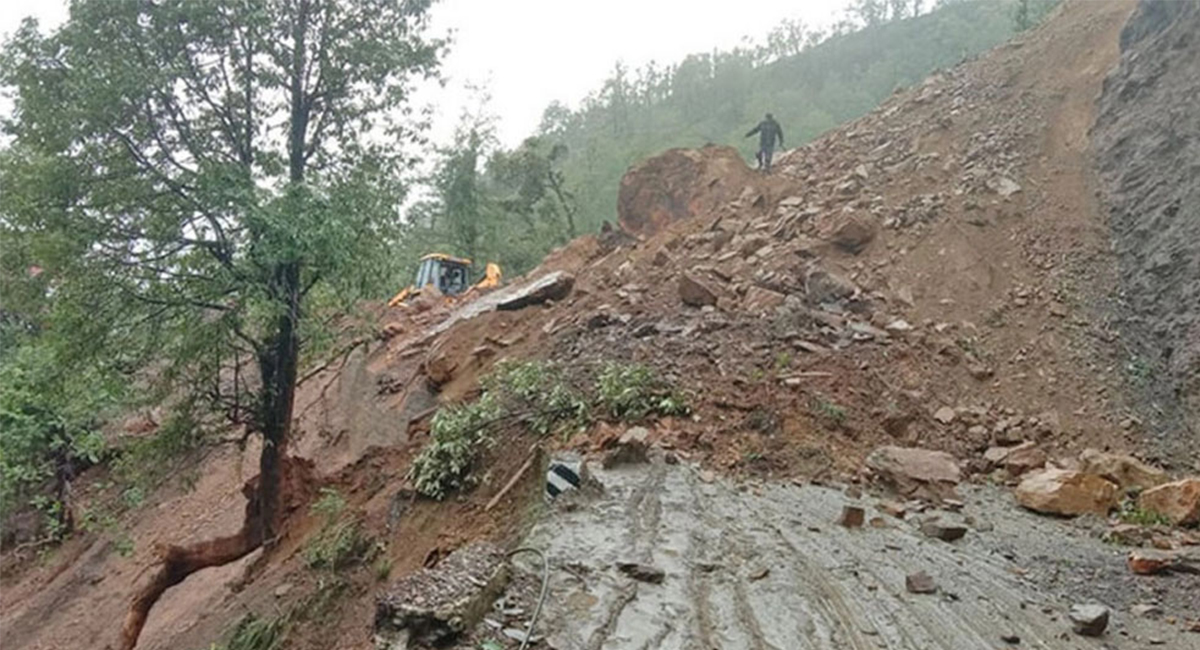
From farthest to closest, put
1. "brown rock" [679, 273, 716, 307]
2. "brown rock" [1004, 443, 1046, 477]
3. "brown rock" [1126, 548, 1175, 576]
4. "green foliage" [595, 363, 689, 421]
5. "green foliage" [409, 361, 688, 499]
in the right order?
"brown rock" [679, 273, 716, 307]
"green foliage" [595, 363, 689, 421]
"green foliage" [409, 361, 688, 499]
"brown rock" [1004, 443, 1046, 477]
"brown rock" [1126, 548, 1175, 576]

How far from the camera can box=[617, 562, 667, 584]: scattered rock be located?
3.37m

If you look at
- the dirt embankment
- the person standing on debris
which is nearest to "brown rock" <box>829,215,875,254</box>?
the dirt embankment

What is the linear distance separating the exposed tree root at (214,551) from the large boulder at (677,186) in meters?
7.67

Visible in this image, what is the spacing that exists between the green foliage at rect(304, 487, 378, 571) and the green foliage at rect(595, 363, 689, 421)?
2.06 metres

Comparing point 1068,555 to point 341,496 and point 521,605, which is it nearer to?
point 521,605

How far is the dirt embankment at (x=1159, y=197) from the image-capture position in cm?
629

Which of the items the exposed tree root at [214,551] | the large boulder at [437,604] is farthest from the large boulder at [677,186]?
the large boulder at [437,604]

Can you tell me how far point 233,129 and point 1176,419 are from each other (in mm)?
8059

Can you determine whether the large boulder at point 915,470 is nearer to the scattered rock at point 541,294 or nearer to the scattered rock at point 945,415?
the scattered rock at point 945,415

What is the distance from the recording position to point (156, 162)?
6.02 metres

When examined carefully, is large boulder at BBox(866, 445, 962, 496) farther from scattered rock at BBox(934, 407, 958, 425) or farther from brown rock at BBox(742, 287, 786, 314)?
brown rock at BBox(742, 287, 786, 314)

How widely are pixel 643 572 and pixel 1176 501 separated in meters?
3.24

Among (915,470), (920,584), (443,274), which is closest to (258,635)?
(920,584)

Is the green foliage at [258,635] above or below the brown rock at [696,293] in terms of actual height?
below
